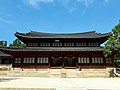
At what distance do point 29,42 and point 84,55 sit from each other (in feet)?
40.1

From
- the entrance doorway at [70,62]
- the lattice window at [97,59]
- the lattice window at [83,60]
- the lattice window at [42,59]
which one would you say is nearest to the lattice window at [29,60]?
the lattice window at [42,59]

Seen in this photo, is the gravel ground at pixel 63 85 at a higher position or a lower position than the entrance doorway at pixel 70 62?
lower

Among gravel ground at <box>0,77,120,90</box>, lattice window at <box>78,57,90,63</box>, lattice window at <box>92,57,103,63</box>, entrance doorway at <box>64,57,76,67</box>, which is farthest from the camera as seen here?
entrance doorway at <box>64,57,76,67</box>

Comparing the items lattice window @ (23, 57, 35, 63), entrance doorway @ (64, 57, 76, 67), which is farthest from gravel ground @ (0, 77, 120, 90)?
entrance doorway @ (64, 57, 76, 67)

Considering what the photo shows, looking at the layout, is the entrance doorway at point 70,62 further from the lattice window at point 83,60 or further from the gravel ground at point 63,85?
the gravel ground at point 63,85

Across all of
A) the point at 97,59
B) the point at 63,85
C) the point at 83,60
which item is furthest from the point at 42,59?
the point at 63,85

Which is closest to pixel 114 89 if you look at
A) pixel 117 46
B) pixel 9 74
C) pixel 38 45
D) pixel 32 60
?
pixel 117 46

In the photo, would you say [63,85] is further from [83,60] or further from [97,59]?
[97,59]

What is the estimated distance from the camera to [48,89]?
12516 mm

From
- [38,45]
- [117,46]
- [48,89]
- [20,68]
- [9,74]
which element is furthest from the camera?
[38,45]

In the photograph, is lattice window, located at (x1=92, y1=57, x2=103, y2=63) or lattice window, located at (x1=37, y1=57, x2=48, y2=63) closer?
lattice window, located at (x1=92, y1=57, x2=103, y2=63)

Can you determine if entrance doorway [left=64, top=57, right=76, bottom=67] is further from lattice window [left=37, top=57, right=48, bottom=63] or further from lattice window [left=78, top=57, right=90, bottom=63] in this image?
lattice window [left=37, top=57, right=48, bottom=63]

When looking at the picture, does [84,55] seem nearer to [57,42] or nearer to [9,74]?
[57,42]

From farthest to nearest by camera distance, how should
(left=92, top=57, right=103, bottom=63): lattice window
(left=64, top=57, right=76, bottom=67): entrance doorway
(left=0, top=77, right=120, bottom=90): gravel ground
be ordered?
(left=64, top=57, right=76, bottom=67): entrance doorway < (left=92, top=57, right=103, bottom=63): lattice window < (left=0, top=77, right=120, bottom=90): gravel ground
